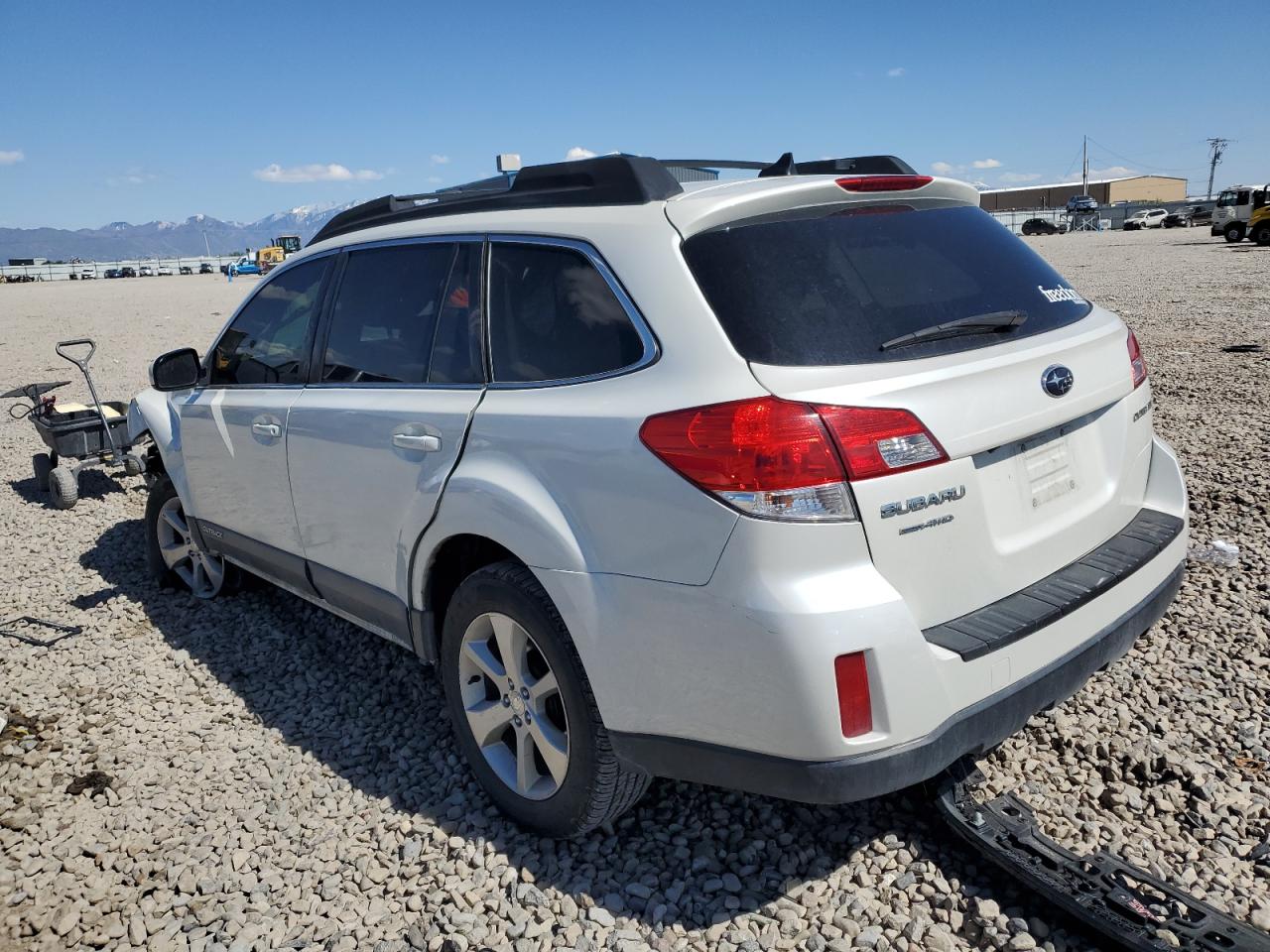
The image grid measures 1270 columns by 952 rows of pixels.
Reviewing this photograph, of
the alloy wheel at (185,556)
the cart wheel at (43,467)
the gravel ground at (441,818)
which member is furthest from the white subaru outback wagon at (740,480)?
the cart wheel at (43,467)

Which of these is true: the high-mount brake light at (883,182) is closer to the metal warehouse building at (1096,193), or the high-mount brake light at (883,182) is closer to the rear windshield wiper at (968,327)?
the rear windshield wiper at (968,327)

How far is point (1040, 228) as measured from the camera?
2464 inches

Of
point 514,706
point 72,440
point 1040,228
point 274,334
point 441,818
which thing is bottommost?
point 1040,228

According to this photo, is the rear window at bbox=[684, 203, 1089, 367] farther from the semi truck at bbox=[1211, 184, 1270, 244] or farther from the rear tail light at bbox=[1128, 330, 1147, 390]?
the semi truck at bbox=[1211, 184, 1270, 244]

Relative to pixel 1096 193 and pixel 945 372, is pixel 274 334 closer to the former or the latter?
pixel 945 372

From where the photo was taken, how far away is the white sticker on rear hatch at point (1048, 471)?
7.93 feet

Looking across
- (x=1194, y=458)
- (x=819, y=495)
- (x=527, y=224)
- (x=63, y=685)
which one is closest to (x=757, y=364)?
(x=819, y=495)

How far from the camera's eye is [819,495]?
208cm

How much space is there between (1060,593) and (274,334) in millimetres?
3290

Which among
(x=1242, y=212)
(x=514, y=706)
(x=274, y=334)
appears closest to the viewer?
(x=514, y=706)

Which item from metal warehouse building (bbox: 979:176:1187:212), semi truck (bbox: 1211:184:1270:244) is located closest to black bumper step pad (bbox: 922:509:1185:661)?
semi truck (bbox: 1211:184:1270:244)

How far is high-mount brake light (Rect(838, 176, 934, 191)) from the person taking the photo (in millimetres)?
2592

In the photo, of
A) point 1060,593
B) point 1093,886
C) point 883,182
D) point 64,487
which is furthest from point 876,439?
point 64,487

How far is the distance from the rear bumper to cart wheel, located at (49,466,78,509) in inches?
245
